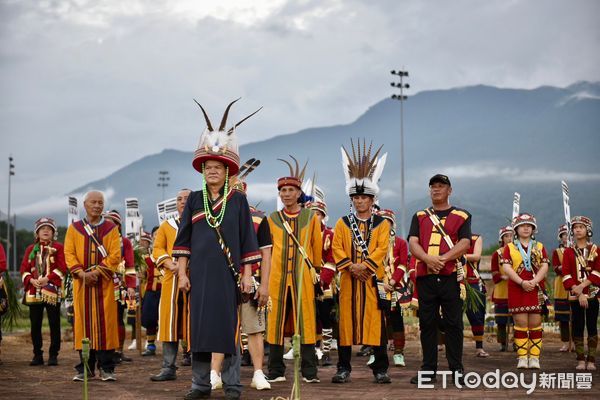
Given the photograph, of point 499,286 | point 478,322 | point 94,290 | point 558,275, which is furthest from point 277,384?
point 558,275

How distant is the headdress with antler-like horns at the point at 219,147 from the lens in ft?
23.7

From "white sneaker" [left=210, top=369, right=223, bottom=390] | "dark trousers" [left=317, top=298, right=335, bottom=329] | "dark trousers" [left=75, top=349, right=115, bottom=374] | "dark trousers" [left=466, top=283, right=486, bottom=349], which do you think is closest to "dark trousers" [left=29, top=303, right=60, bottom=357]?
"dark trousers" [left=75, top=349, right=115, bottom=374]

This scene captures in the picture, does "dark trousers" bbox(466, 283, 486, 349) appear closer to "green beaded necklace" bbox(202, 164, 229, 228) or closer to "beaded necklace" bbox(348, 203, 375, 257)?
"beaded necklace" bbox(348, 203, 375, 257)

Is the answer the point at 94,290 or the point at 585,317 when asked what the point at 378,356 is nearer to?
the point at 585,317

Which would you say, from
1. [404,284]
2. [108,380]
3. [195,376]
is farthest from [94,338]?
[404,284]

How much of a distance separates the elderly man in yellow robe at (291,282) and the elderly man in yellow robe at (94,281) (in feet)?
5.47

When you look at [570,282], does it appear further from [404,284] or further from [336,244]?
[336,244]

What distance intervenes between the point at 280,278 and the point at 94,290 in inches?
76.9

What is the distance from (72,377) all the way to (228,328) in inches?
128

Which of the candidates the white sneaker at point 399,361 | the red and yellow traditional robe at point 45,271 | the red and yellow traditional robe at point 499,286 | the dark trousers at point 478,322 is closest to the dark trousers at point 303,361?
the white sneaker at point 399,361

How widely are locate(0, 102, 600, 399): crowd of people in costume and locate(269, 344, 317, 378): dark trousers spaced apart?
15 mm

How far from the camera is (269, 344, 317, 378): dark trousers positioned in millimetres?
8578

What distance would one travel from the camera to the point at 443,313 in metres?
8.62

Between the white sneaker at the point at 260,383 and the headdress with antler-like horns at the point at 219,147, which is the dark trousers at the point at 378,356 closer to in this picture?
the white sneaker at the point at 260,383
